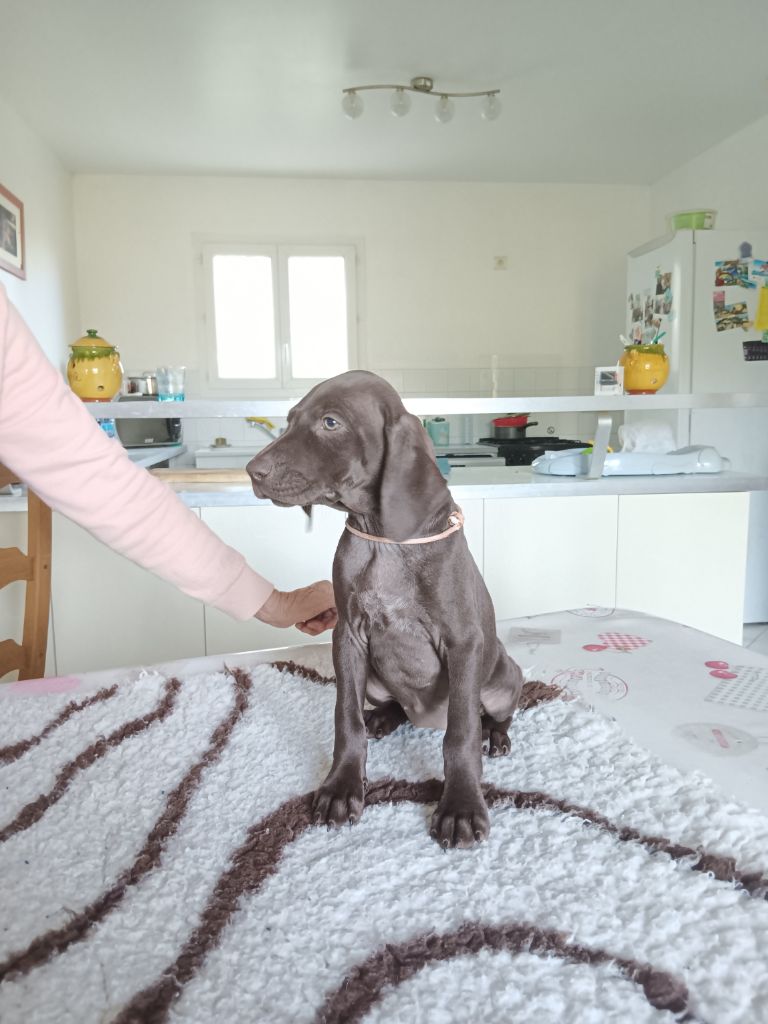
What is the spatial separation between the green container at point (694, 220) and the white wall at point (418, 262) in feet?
5.58

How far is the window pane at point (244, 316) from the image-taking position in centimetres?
494

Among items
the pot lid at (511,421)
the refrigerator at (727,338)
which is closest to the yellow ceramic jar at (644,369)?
the refrigerator at (727,338)

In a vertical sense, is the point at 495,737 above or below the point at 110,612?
above

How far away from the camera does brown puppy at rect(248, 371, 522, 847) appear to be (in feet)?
2.36

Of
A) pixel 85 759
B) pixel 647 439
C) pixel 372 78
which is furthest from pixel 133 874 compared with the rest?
pixel 372 78

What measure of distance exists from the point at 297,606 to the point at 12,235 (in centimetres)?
346

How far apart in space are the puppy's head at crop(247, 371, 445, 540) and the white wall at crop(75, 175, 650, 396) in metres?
4.41

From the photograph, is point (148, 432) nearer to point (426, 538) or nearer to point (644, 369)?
point (644, 369)

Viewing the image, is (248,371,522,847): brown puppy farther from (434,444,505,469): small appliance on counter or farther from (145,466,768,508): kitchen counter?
(434,444,505,469): small appliance on counter

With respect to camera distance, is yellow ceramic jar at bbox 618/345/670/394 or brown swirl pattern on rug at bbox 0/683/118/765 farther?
yellow ceramic jar at bbox 618/345/670/394

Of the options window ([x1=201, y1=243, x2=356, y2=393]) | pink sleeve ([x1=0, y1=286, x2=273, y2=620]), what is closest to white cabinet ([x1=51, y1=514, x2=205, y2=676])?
pink sleeve ([x1=0, y1=286, x2=273, y2=620])

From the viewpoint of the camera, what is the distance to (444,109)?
137 inches

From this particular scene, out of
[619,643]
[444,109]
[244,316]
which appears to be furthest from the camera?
[244,316]

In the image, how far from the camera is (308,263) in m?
5.00
